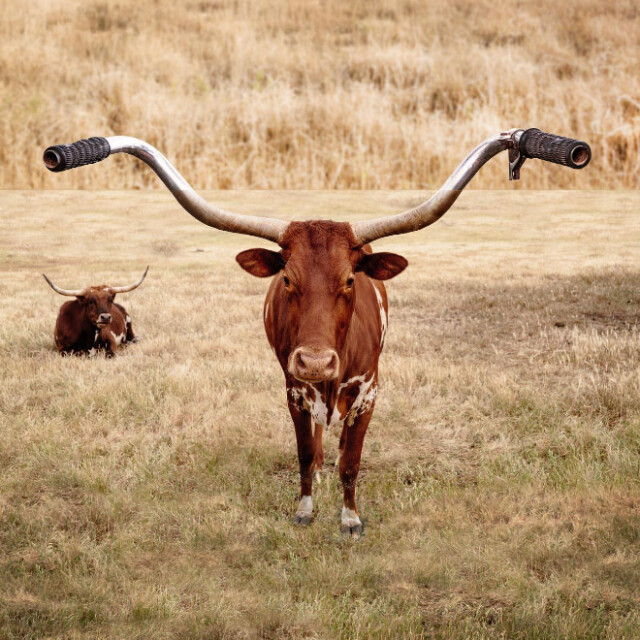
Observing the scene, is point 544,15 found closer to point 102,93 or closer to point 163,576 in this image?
point 102,93

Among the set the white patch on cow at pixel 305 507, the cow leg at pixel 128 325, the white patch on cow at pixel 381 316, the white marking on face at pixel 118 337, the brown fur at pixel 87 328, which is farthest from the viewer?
the cow leg at pixel 128 325

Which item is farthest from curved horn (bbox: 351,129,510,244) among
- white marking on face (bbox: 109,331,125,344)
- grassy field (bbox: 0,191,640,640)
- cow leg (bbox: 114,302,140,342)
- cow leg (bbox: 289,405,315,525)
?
cow leg (bbox: 114,302,140,342)

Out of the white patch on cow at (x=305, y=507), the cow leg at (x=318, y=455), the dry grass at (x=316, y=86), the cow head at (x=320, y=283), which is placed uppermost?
the dry grass at (x=316, y=86)

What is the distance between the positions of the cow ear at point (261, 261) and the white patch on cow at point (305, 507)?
1.43 meters

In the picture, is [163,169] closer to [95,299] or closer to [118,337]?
[95,299]

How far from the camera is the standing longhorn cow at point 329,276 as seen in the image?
3.10 m

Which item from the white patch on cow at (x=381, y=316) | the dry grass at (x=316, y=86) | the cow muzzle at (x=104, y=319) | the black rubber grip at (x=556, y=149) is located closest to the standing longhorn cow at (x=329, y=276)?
the black rubber grip at (x=556, y=149)

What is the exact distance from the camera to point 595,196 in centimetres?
802

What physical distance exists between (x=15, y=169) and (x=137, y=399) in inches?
79.2

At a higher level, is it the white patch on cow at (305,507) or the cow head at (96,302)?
the cow head at (96,302)

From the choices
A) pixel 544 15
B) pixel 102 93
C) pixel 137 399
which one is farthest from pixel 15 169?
pixel 544 15

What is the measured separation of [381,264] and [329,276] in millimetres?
426

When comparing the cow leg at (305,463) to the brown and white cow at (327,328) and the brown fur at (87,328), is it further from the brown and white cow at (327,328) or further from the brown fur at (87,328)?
the brown fur at (87,328)

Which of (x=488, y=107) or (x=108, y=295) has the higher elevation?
(x=488, y=107)
